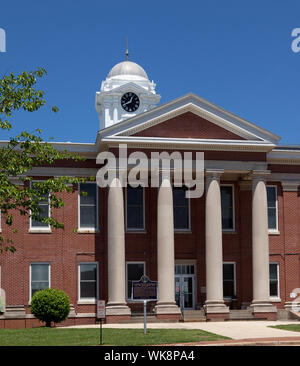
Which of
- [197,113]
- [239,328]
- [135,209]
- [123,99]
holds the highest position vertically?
[123,99]

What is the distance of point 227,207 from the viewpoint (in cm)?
4362

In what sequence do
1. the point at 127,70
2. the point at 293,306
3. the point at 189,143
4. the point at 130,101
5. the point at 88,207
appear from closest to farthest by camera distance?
1. the point at 189,143
2. the point at 88,207
3. the point at 293,306
4. the point at 130,101
5. the point at 127,70

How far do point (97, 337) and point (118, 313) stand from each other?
10372mm

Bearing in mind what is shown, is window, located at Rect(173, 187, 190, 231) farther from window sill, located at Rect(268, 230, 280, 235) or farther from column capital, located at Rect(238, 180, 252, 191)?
window sill, located at Rect(268, 230, 280, 235)

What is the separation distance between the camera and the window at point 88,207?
41750 mm

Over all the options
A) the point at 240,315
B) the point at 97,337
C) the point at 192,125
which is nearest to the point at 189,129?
the point at 192,125

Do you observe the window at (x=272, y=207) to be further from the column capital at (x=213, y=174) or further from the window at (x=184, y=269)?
the window at (x=184, y=269)

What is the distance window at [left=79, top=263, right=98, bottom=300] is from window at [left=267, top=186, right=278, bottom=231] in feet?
34.6

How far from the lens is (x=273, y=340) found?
2602cm

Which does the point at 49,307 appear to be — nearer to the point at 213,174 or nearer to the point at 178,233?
the point at 178,233

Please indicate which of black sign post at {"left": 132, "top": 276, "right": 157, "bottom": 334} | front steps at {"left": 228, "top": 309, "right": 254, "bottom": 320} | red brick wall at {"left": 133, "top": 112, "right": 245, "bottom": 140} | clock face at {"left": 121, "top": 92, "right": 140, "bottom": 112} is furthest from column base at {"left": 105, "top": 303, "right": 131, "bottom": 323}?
clock face at {"left": 121, "top": 92, "right": 140, "bottom": 112}
